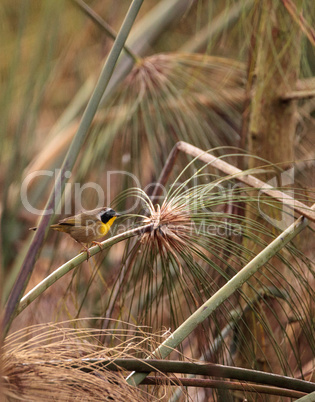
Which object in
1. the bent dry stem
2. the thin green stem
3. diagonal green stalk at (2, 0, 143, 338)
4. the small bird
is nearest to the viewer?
diagonal green stalk at (2, 0, 143, 338)

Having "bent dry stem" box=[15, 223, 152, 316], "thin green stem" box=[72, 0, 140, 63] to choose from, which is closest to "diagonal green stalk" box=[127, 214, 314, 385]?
"bent dry stem" box=[15, 223, 152, 316]

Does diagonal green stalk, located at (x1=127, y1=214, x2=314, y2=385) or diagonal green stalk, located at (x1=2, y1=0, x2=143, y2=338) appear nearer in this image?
diagonal green stalk, located at (x1=2, y1=0, x2=143, y2=338)

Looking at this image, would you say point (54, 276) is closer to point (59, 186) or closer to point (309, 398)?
point (59, 186)

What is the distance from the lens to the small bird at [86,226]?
2.57 meters

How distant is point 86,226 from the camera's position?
8.56ft

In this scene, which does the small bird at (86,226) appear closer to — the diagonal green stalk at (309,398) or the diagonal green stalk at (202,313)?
the diagonal green stalk at (202,313)

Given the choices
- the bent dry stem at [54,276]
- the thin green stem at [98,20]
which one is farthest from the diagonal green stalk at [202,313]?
the thin green stem at [98,20]

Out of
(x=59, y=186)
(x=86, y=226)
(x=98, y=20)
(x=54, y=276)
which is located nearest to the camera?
(x=59, y=186)

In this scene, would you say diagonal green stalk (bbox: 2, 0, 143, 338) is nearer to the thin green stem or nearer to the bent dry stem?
the bent dry stem

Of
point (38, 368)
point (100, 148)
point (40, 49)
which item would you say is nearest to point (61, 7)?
point (40, 49)

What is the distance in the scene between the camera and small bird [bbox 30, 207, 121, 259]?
8.43 feet

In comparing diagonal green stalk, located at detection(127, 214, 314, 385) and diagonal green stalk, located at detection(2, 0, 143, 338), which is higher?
diagonal green stalk, located at detection(2, 0, 143, 338)

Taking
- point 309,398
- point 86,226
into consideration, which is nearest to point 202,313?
point 309,398

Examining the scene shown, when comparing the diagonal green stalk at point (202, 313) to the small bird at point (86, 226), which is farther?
the small bird at point (86, 226)
